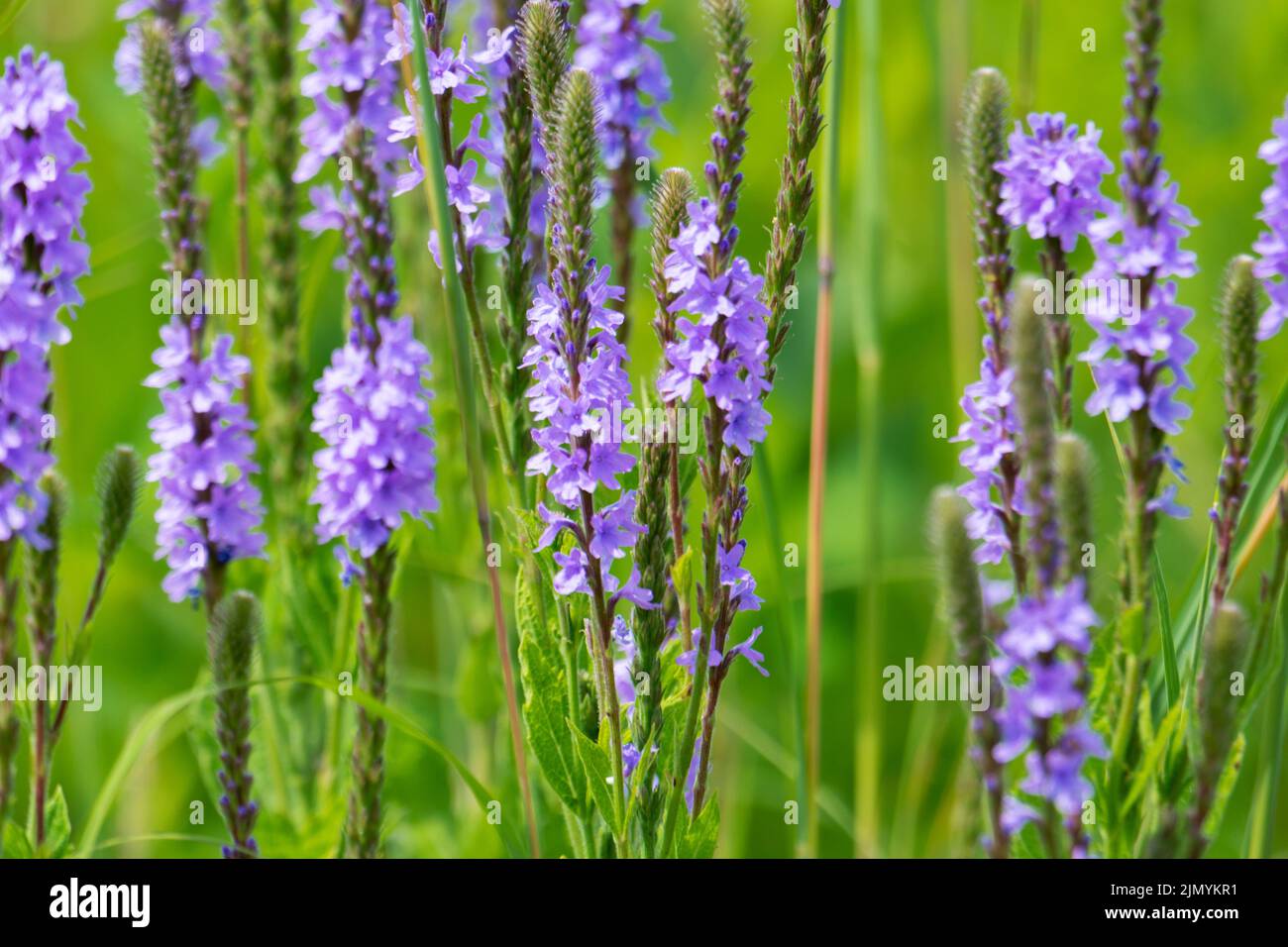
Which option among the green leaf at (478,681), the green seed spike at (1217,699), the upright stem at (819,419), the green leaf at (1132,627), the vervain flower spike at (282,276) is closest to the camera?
the green seed spike at (1217,699)

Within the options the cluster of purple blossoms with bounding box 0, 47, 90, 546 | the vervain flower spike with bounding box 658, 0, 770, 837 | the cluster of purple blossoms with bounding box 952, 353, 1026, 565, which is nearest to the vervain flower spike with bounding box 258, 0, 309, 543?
the cluster of purple blossoms with bounding box 0, 47, 90, 546

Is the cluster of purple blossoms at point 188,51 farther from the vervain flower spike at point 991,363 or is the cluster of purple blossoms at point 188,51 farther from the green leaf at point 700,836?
the green leaf at point 700,836

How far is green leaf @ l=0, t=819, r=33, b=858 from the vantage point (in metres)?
2.05

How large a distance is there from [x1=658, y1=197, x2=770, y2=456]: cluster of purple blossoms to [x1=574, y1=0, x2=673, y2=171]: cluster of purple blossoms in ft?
3.70

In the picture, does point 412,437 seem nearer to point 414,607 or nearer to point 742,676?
point 742,676

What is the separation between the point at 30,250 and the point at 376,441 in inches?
22.7

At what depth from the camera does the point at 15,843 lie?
2057 millimetres

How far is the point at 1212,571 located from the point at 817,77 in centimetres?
82

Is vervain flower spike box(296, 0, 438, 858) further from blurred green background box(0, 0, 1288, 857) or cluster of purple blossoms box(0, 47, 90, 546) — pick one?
cluster of purple blossoms box(0, 47, 90, 546)

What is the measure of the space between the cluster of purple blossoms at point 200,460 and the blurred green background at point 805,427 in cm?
39

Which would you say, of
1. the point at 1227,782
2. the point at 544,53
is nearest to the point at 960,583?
the point at 1227,782

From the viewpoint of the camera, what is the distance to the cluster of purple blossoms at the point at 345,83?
2.63 meters

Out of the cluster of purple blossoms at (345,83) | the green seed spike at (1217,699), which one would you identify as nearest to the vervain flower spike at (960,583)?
the green seed spike at (1217,699)
